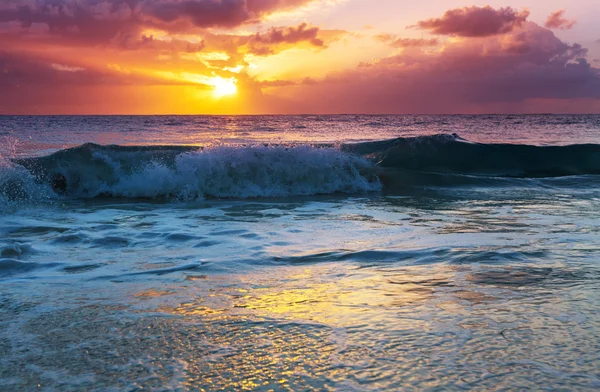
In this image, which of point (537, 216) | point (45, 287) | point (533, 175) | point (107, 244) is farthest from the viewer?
point (533, 175)

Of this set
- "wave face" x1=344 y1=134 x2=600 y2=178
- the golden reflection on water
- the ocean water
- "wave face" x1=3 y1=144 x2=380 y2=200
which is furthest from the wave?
the golden reflection on water

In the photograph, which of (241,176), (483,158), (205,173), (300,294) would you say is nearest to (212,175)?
(205,173)

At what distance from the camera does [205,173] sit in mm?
11141

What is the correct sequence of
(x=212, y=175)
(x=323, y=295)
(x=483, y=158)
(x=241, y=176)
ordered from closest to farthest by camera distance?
(x=323, y=295)
(x=212, y=175)
(x=241, y=176)
(x=483, y=158)

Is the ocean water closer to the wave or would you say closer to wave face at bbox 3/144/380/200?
the wave

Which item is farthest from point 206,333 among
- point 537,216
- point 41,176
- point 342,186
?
point 41,176

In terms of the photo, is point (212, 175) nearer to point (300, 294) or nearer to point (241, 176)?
point (241, 176)

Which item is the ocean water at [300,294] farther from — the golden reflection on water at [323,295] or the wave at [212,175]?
the wave at [212,175]

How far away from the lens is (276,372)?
236 centimetres

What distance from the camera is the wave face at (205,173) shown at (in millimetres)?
10664

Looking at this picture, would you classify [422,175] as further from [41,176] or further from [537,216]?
[41,176]

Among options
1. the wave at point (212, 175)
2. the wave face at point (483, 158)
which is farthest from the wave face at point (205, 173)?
the wave face at point (483, 158)

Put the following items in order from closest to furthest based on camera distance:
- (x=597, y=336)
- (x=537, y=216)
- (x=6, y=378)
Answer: (x=6, y=378), (x=597, y=336), (x=537, y=216)

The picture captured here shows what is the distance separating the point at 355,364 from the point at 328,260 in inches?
92.4
